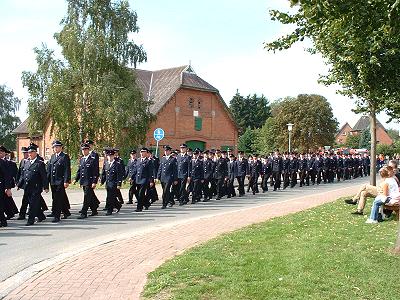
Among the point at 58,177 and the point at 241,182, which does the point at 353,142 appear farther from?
the point at 58,177

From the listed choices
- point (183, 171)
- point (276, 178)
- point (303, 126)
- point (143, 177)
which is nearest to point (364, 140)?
point (303, 126)

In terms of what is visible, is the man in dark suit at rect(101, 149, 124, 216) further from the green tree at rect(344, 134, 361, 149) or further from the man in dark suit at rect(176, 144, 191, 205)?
the green tree at rect(344, 134, 361, 149)

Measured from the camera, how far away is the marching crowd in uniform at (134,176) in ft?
40.7

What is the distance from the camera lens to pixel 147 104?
3089 cm

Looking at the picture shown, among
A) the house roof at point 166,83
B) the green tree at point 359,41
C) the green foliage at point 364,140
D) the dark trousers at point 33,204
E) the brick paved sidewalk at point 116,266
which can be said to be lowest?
the brick paved sidewalk at point 116,266

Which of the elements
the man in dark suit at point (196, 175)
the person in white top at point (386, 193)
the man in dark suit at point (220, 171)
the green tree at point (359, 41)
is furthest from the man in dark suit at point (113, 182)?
the person in white top at point (386, 193)

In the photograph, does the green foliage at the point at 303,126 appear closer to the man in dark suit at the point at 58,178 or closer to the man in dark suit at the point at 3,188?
the man in dark suit at the point at 58,178

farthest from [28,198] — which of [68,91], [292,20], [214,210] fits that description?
[68,91]

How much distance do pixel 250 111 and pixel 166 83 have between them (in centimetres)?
3343

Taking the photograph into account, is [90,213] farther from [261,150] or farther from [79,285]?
[261,150]

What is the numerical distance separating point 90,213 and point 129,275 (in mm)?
8014

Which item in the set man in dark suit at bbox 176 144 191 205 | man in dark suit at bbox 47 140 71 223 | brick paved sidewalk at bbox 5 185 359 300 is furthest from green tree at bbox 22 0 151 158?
brick paved sidewalk at bbox 5 185 359 300

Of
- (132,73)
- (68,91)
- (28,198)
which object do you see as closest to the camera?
(28,198)

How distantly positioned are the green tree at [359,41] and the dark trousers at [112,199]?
6749 millimetres
